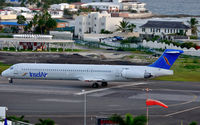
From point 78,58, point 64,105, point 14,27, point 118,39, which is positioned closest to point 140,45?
point 118,39

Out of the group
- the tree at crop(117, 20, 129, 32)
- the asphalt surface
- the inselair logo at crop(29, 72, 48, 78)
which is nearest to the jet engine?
the asphalt surface

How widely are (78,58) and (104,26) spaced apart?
60.9 m

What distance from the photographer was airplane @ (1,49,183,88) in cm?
5744

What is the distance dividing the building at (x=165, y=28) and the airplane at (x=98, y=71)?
263 feet

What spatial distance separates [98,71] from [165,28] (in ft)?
273

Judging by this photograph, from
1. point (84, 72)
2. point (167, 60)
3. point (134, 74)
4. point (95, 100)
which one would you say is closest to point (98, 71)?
point (84, 72)

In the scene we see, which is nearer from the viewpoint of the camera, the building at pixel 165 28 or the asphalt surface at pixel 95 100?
the asphalt surface at pixel 95 100

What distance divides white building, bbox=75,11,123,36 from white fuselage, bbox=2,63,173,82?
9257 centimetres

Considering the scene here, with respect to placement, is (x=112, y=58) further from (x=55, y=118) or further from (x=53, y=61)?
(x=55, y=118)

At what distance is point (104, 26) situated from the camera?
153500 mm

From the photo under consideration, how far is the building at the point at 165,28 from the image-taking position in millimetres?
138000

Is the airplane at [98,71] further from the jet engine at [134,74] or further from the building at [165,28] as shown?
the building at [165,28]

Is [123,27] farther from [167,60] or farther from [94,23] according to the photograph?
[167,60]

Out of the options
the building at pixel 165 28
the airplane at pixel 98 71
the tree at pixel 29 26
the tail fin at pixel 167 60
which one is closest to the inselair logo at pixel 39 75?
the airplane at pixel 98 71
